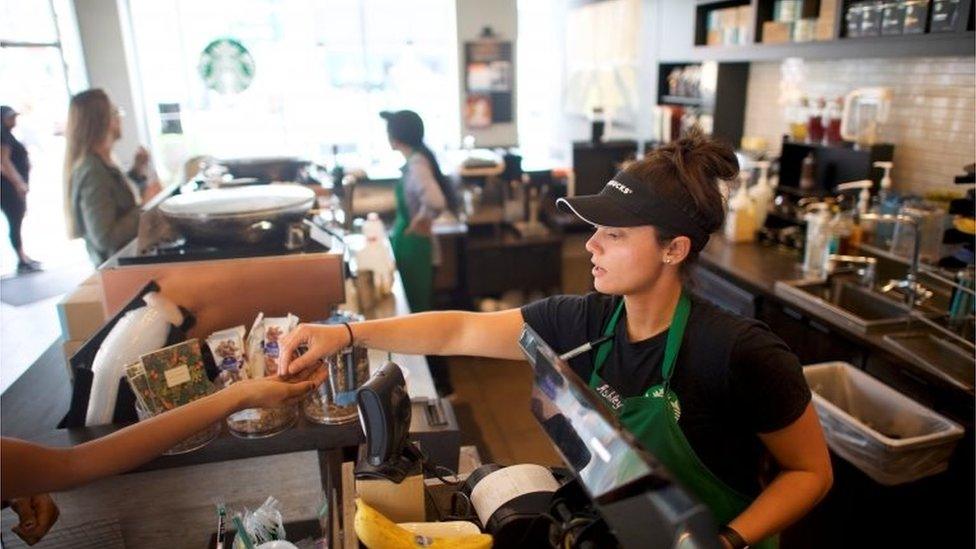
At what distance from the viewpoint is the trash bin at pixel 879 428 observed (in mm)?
1985

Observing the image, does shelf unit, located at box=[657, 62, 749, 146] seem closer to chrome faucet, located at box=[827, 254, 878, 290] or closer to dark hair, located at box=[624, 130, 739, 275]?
chrome faucet, located at box=[827, 254, 878, 290]

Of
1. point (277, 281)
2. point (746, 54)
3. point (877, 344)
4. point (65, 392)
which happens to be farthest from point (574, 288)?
point (65, 392)

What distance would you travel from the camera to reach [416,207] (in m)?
3.71

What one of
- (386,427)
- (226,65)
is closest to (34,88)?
(386,427)

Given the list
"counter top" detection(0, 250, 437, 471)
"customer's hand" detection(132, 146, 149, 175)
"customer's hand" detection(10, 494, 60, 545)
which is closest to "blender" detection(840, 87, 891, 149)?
"counter top" detection(0, 250, 437, 471)

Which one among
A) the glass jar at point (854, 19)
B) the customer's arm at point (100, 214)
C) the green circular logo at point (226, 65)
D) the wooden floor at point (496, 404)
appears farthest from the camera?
the green circular logo at point (226, 65)

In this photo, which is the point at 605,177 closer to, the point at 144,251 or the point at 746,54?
the point at 746,54

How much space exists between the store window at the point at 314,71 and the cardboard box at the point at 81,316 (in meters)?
5.33

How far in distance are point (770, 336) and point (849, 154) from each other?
95.9 inches

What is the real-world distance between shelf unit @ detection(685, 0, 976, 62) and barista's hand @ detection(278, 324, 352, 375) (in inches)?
95.0

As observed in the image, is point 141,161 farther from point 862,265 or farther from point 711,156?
point 862,265

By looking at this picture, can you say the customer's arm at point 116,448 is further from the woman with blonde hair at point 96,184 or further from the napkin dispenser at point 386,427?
the woman with blonde hair at point 96,184

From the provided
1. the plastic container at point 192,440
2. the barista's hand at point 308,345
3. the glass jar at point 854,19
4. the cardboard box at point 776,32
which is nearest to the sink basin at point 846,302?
the glass jar at point 854,19

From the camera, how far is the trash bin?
1.99 metres
